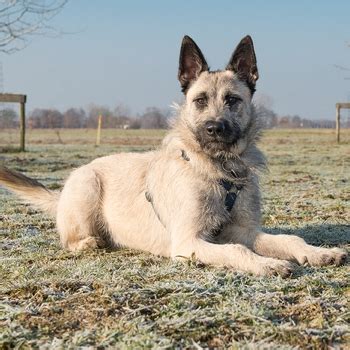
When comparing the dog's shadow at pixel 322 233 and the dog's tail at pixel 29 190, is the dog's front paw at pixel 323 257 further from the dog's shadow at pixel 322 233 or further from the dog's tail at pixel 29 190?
the dog's tail at pixel 29 190

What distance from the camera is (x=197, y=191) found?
452 centimetres

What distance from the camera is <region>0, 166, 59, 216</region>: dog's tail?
6215 millimetres

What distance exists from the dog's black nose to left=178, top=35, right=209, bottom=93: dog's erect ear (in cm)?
75

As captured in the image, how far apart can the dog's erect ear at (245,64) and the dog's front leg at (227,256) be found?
5.63ft

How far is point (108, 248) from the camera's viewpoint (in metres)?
5.41

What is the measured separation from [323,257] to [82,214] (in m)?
2.54

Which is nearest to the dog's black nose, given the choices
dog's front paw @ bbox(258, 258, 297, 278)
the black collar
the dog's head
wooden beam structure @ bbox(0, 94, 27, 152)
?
the dog's head

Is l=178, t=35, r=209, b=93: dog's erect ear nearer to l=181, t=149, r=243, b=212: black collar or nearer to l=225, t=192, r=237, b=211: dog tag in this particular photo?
l=181, t=149, r=243, b=212: black collar

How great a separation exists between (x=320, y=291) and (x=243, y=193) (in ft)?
5.05

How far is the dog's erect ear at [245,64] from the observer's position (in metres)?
5.14

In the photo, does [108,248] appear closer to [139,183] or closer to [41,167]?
[139,183]

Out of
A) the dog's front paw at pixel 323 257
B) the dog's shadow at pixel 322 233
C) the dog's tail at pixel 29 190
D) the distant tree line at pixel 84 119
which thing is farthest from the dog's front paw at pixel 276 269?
the distant tree line at pixel 84 119

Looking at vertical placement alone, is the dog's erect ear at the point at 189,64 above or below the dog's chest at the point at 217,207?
above

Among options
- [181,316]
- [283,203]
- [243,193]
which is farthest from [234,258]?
[283,203]
